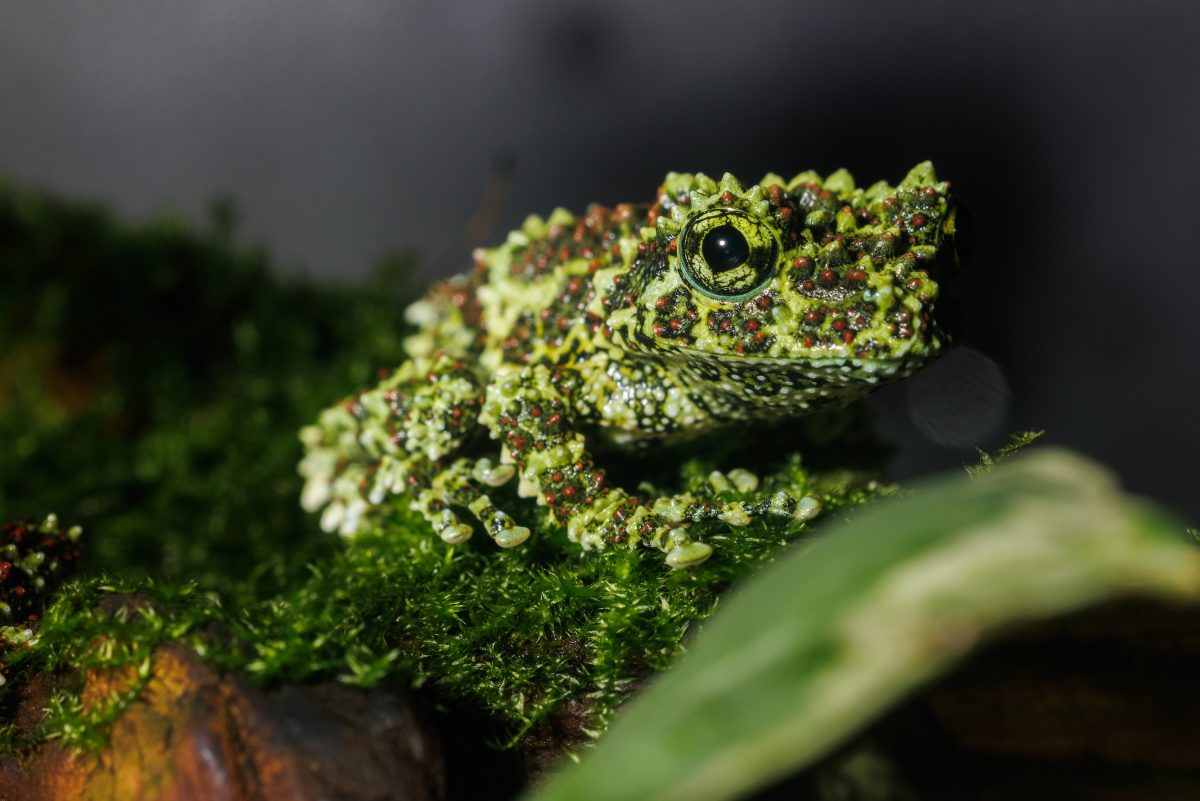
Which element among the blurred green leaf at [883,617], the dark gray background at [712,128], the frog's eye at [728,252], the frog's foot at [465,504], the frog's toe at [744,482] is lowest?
the blurred green leaf at [883,617]

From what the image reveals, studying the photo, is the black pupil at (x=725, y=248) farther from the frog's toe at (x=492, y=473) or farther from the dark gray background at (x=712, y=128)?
the dark gray background at (x=712, y=128)

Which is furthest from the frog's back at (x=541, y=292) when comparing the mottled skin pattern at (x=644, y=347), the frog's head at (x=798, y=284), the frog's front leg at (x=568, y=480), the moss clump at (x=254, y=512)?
the moss clump at (x=254, y=512)

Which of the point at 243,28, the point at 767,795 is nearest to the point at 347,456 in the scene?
the point at 767,795

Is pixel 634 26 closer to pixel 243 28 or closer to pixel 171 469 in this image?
pixel 243 28

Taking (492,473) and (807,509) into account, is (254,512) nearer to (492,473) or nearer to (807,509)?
(492,473)

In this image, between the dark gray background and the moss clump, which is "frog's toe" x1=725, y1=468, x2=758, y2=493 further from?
the dark gray background
